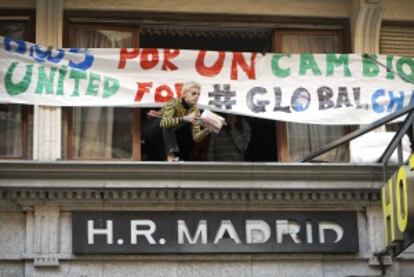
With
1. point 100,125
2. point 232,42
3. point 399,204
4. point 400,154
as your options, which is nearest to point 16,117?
point 100,125

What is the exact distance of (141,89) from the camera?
736 inches

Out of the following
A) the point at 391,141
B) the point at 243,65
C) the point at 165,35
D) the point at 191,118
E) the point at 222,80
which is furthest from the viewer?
the point at 165,35

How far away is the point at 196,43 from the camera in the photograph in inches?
834

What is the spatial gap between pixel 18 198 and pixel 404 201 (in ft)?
17.6

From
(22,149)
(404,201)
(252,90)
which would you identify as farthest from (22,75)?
(404,201)

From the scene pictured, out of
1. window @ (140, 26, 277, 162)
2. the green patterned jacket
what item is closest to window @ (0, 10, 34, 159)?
window @ (140, 26, 277, 162)

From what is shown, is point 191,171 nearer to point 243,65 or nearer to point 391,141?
point 243,65

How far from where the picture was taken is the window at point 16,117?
18375mm

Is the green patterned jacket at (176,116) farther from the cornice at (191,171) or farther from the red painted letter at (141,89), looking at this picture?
the cornice at (191,171)

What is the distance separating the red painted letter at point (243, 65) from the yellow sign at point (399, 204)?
113 inches

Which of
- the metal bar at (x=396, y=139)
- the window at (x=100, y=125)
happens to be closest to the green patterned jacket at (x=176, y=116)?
the window at (x=100, y=125)

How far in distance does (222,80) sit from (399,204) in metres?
3.78

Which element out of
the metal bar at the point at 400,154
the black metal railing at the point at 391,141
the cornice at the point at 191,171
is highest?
the black metal railing at the point at 391,141

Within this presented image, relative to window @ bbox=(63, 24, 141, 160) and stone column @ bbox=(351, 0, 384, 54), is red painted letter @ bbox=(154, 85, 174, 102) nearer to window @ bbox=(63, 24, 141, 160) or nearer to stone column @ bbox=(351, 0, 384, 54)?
window @ bbox=(63, 24, 141, 160)
